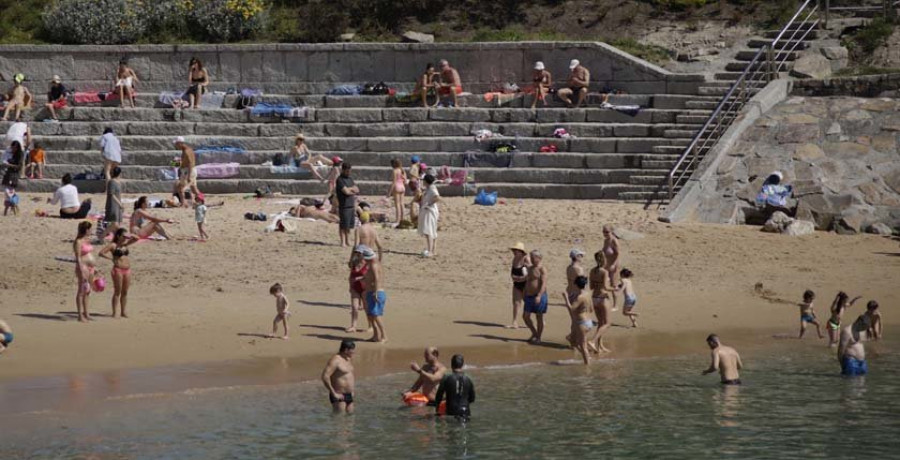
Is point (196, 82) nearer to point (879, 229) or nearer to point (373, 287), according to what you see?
point (373, 287)

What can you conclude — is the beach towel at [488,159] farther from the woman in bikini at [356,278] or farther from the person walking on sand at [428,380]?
the person walking on sand at [428,380]

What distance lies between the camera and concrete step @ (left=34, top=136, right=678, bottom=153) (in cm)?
2625

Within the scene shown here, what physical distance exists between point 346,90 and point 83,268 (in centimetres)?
1225

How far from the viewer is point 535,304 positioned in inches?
707

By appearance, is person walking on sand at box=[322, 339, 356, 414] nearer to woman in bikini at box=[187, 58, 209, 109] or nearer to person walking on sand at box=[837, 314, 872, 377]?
person walking on sand at box=[837, 314, 872, 377]

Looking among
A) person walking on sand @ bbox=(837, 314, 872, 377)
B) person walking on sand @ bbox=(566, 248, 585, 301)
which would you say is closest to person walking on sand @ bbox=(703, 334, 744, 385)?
person walking on sand @ bbox=(837, 314, 872, 377)

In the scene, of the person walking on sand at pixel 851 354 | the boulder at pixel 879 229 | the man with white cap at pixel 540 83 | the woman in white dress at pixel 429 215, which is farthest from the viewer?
the man with white cap at pixel 540 83

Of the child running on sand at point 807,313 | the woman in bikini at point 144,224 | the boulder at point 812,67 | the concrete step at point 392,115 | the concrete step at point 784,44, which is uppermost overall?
the concrete step at point 784,44

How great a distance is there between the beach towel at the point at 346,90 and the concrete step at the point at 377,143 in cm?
161

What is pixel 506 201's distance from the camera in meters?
25.4

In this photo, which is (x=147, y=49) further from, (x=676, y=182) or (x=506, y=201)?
(x=676, y=182)

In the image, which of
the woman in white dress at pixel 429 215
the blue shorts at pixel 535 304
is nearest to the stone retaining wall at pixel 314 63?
the woman in white dress at pixel 429 215

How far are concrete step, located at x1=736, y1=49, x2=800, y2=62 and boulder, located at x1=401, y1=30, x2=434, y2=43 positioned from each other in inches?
250

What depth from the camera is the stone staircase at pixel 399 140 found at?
2594cm
